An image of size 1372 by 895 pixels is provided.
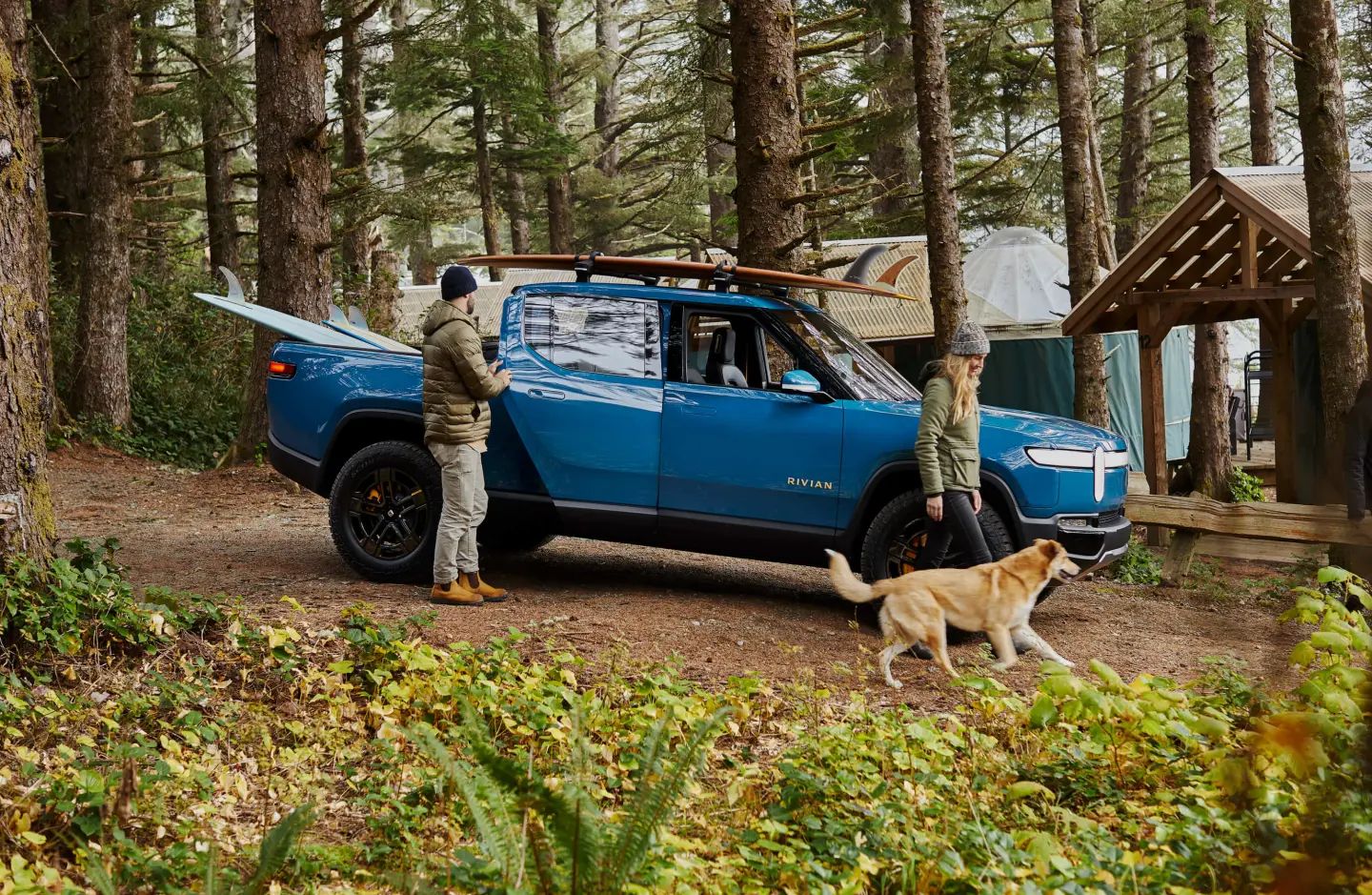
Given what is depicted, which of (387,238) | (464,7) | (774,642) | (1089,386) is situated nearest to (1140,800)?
(774,642)

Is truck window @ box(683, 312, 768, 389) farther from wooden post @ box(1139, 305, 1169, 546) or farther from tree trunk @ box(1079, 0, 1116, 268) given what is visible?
tree trunk @ box(1079, 0, 1116, 268)

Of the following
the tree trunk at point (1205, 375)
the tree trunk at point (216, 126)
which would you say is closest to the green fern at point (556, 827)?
the tree trunk at point (1205, 375)

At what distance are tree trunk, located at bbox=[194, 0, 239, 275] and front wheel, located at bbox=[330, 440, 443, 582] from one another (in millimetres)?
11706

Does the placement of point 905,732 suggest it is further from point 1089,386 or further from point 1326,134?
point 1089,386

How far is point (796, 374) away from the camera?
791cm

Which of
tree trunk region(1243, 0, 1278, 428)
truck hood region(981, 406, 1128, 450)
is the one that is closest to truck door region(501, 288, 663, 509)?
truck hood region(981, 406, 1128, 450)

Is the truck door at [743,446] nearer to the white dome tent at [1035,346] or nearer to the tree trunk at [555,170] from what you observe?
the white dome tent at [1035,346]

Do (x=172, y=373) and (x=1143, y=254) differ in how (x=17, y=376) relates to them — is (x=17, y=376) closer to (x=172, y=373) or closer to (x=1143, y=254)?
(x=1143, y=254)

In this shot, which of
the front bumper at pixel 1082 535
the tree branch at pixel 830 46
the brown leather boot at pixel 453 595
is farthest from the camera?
the tree branch at pixel 830 46

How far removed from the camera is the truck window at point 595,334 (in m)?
8.48

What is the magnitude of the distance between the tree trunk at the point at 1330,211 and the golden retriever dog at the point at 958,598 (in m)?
3.45

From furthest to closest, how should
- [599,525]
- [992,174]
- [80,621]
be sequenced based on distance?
[992,174], [599,525], [80,621]

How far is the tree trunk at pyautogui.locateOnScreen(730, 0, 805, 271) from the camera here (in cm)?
1038

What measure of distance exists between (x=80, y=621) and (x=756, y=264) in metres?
6.15
